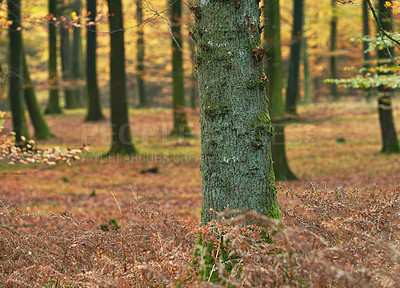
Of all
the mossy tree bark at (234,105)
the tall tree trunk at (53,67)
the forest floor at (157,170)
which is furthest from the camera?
the tall tree trunk at (53,67)

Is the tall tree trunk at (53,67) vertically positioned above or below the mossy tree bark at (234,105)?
above

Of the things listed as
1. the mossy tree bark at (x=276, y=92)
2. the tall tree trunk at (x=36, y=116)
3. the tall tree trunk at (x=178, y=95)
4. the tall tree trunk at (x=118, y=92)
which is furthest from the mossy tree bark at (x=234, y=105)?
the tall tree trunk at (x=36, y=116)

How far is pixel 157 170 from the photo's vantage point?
41.4 feet

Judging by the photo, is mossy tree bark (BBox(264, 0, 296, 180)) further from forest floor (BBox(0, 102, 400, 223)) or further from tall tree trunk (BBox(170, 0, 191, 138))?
tall tree trunk (BBox(170, 0, 191, 138))

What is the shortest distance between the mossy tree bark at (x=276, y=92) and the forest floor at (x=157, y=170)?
1.90 feet

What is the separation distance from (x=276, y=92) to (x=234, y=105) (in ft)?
24.1

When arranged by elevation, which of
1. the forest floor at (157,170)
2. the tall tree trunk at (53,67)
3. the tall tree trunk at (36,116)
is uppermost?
the tall tree trunk at (53,67)

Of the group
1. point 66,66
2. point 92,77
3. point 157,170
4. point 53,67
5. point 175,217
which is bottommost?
point 157,170

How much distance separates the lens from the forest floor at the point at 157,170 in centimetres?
865

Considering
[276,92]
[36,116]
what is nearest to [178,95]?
[36,116]

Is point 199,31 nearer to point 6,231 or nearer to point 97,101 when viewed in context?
point 6,231

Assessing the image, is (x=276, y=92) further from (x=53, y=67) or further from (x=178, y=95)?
(x=53, y=67)

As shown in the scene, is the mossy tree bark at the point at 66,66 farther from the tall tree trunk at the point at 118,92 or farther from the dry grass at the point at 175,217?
the tall tree trunk at the point at 118,92

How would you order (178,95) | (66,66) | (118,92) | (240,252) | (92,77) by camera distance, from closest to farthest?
(240,252) < (118,92) < (178,95) < (92,77) < (66,66)
